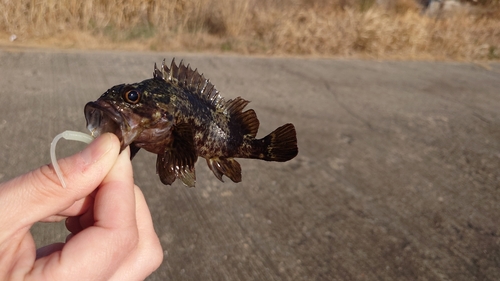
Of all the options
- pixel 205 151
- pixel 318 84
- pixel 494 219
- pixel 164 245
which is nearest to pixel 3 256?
pixel 205 151

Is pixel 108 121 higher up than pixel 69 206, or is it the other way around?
pixel 108 121

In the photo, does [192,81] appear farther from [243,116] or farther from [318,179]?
[318,179]

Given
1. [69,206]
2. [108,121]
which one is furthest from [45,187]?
[108,121]

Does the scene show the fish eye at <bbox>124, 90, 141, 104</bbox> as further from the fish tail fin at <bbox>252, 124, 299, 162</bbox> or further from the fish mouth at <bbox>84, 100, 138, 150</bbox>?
the fish tail fin at <bbox>252, 124, 299, 162</bbox>

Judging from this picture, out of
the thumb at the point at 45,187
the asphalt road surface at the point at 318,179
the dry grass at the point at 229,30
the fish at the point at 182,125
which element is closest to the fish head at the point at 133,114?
the fish at the point at 182,125

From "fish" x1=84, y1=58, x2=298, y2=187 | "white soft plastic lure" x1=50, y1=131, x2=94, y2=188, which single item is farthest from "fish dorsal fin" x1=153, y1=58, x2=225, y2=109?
"white soft plastic lure" x1=50, y1=131, x2=94, y2=188

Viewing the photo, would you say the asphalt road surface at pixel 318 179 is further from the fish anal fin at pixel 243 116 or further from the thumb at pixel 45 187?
the fish anal fin at pixel 243 116
